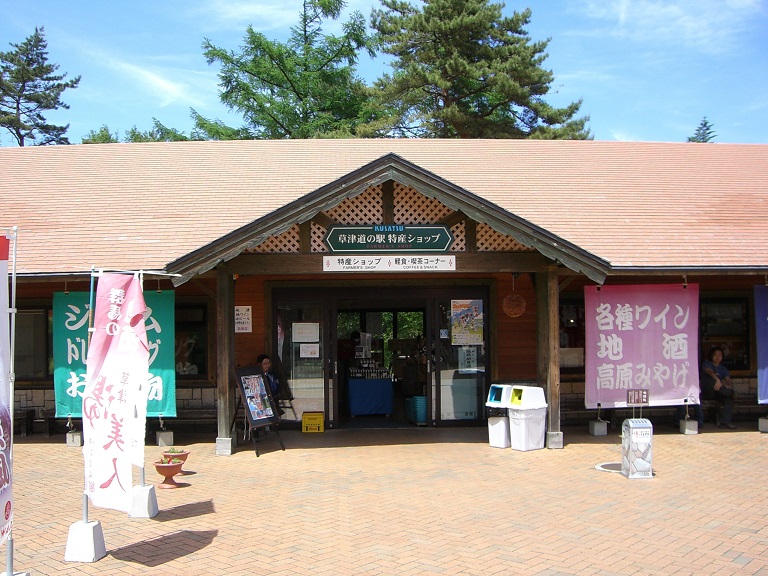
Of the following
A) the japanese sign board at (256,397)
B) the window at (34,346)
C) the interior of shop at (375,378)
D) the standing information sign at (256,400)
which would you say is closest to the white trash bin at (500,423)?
the interior of shop at (375,378)

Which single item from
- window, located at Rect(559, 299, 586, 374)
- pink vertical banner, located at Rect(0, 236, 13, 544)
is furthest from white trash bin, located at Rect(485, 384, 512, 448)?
pink vertical banner, located at Rect(0, 236, 13, 544)

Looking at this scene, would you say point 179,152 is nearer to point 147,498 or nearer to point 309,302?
point 309,302

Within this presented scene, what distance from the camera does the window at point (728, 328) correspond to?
12.5 m

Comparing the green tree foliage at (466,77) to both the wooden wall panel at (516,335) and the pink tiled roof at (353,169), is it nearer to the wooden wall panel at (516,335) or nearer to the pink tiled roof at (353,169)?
the pink tiled roof at (353,169)

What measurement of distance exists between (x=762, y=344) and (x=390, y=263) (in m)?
6.32

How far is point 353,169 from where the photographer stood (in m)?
14.3

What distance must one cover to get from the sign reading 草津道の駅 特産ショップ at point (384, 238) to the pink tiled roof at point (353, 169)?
59.3 inches

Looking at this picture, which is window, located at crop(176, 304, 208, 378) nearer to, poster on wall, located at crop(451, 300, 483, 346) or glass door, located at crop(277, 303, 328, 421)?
glass door, located at crop(277, 303, 328, 421)

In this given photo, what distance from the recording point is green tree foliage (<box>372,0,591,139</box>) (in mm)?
28125

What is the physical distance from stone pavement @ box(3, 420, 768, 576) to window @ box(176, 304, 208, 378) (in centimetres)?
156

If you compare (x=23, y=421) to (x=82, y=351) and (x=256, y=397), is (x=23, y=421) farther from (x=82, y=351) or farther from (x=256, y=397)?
(x=256, y=397)

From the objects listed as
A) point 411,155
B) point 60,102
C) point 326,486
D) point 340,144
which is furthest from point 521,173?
point 60,102

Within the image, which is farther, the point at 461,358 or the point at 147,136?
the point at 147,136

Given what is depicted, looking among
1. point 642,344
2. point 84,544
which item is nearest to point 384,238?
point 642,344
